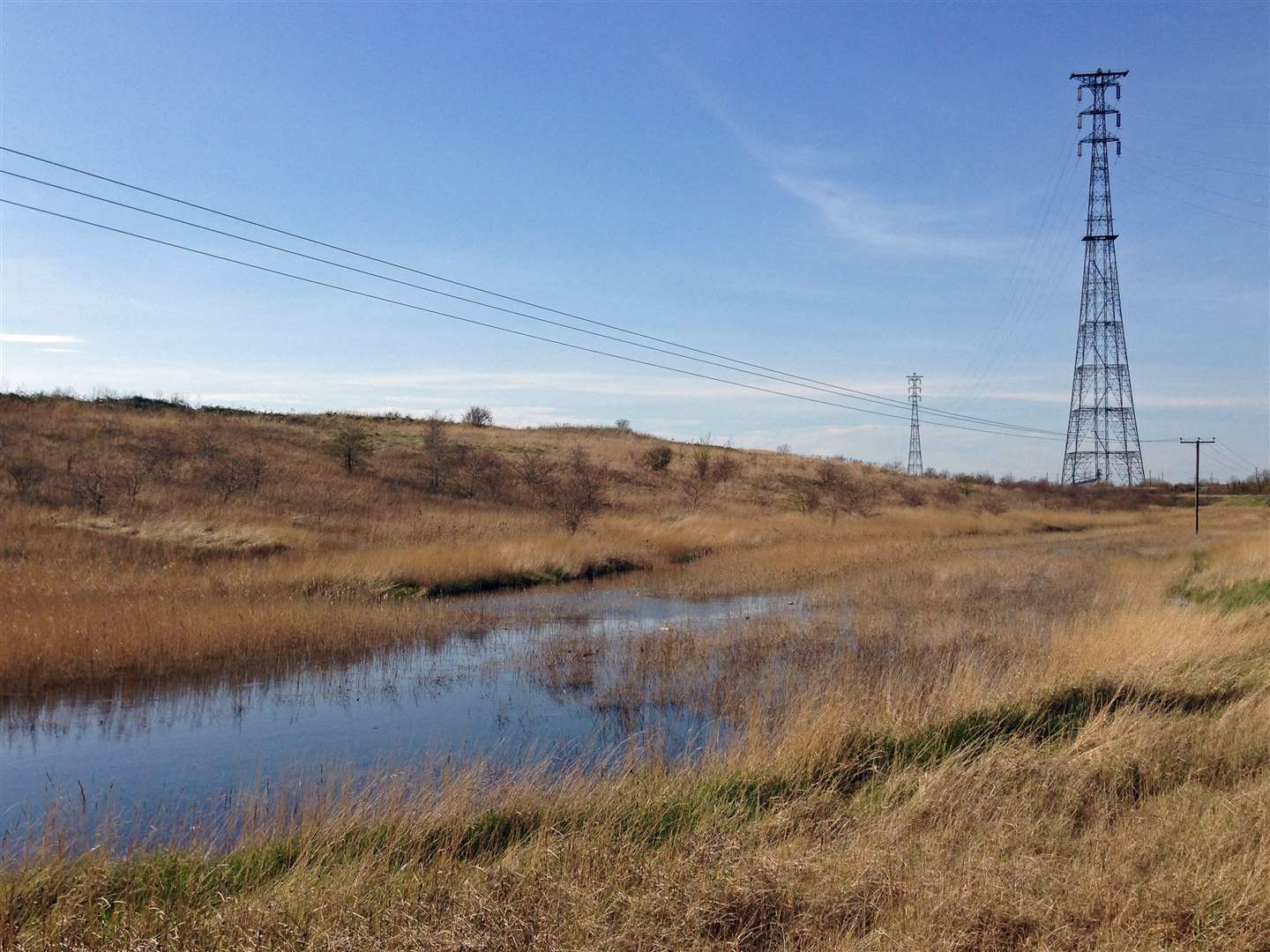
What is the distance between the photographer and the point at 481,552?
85.6 feet

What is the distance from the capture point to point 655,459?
64688 millimetres

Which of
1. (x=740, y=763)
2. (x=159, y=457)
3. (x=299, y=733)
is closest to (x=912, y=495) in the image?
(x=159, y=457)

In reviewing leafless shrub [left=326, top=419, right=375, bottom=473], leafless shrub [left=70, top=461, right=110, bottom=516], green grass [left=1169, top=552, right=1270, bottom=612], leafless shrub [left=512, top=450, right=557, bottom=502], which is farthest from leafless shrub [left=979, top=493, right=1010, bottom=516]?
leafless shrub [left=70, top=461, right=110, bottom=516]

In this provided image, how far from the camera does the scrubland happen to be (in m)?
5.18

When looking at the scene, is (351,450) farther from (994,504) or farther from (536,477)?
(994,504)

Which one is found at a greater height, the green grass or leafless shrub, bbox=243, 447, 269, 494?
leafless shrub, bbox=243, 447, 269, 494

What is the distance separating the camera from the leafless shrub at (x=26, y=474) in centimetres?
2988

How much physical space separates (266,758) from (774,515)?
35033 mm

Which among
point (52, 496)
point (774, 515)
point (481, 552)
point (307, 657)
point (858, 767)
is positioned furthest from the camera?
point (774, 515)

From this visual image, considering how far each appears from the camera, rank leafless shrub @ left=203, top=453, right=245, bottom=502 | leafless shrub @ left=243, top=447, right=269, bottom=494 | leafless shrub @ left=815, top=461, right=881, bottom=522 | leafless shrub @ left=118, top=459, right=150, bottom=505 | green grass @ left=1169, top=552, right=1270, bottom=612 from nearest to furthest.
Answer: green grass @ left=1169, top=552, right=1270, bottom=612
leafless shrub @ left=118, top=459, right=150, bottom=505
leafless shrub @ left=203, top=453, right=245, bottom=502
leafless shrub @ left=243, top=447, right=269, bottom=494
leafless shrub @ left=815, top=461, right=881, bottom=522

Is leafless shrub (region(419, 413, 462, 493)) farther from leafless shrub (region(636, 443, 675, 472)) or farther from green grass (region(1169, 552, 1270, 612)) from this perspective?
green grass (region(1169, 552, 1270, 612))

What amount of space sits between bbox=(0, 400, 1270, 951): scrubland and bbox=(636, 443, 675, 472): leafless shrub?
108 feet

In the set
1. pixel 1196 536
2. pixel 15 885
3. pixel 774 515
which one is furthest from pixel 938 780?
pixel 1196 536

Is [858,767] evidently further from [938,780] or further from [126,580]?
[126,580]
